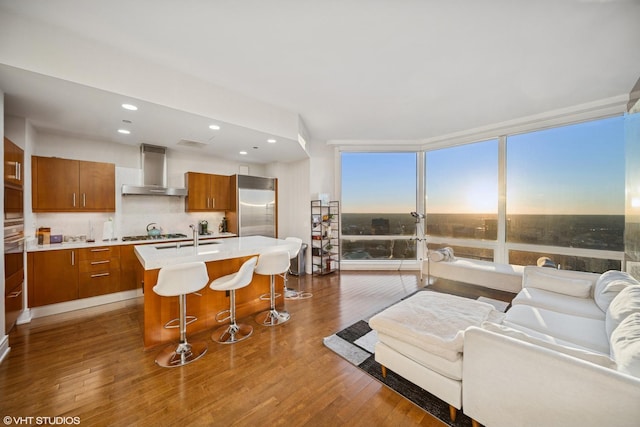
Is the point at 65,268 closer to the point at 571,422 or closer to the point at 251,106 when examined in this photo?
the point at 251,106

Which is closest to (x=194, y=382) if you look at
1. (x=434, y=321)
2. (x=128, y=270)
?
(x=434, y=321)

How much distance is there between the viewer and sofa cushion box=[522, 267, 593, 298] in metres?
2.53

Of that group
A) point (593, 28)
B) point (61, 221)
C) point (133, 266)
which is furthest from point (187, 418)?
point (593, 28)

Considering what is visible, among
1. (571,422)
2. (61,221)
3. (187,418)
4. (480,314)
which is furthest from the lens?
(61,221)

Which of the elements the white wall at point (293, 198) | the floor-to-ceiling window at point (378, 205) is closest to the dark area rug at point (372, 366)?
the white wall at point (293, 198)

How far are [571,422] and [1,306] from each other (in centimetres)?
457

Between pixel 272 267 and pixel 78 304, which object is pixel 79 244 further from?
pixel 272 267

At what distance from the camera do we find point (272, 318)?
2949 millimetres

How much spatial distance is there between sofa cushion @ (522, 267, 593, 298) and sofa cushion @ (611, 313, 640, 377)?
1.23 metres

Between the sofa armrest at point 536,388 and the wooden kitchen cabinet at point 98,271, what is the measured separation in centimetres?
466

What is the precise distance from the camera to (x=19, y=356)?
226 centimetres

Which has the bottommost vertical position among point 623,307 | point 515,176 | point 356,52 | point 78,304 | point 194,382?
point 194,382

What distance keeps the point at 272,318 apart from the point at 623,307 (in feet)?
10.6

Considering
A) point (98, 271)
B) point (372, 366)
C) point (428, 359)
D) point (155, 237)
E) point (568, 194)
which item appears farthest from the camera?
point (155, 237)
